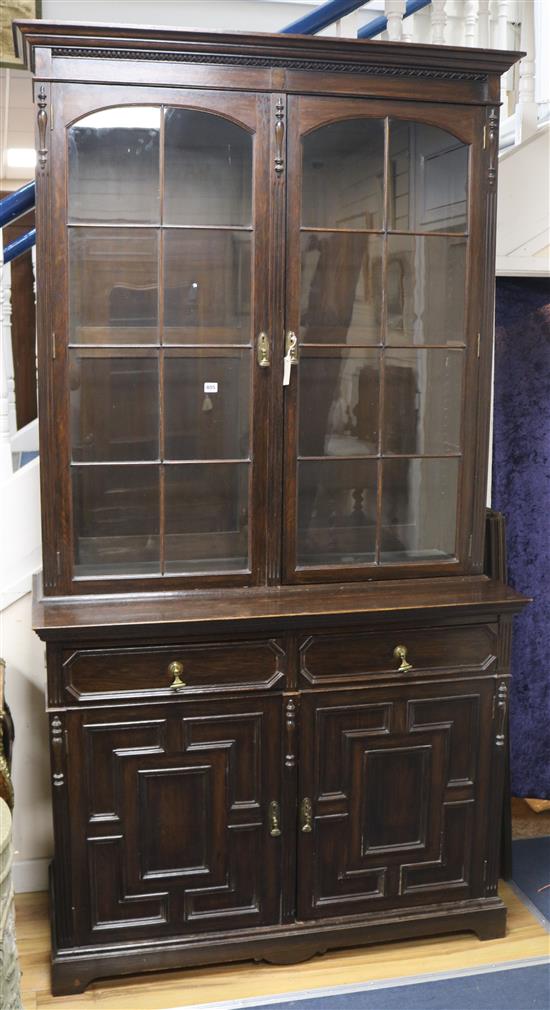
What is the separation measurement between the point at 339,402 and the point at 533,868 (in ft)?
5.40

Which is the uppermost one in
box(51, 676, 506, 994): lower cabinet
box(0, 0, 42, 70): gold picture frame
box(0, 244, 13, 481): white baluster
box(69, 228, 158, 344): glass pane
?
box(0, 0, 42, 70): gold picture frame

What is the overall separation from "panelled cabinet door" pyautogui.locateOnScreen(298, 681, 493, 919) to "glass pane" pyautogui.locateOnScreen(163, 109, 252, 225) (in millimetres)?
1301

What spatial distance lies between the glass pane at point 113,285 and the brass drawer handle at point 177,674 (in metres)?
0.84

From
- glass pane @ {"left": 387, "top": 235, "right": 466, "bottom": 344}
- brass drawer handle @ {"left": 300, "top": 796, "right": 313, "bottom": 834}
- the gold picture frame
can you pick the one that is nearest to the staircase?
glass pane @ {"left": 387, "top": 235, "right": 466, "bottom": 344}

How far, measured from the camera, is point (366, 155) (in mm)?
2637

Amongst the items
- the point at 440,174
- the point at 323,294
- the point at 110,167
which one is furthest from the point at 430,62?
the point at 110,167

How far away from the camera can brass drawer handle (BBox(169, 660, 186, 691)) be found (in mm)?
2496

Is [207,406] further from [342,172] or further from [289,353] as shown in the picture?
[342,172]

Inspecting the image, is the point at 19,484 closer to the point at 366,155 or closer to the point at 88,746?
the point at 88,746

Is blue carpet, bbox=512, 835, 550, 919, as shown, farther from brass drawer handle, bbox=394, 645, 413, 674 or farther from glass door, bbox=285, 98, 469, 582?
glass door, bbox=285, 98, 469, 582

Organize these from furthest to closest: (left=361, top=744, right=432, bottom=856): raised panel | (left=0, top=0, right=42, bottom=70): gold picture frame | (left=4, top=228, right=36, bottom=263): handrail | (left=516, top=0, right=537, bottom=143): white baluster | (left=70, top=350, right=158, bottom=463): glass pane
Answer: (left=0, top=0, right=42, bottom=70): gold picture frame
(left=516, top=0, right=537, bottom=143): white baluster
(left=4, top=228, right=36, bottom=263): handrail
(left=361, top=744, right=432, bottom=856): raised panel
(left=70, top=350, right=158, bottom=463): glass pane

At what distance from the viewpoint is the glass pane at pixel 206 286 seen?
2584mm

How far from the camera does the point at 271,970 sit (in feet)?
8.77

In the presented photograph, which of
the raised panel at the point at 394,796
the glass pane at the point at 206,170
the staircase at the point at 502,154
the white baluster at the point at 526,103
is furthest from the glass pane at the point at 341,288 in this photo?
the raised panel at the point at 394,796
